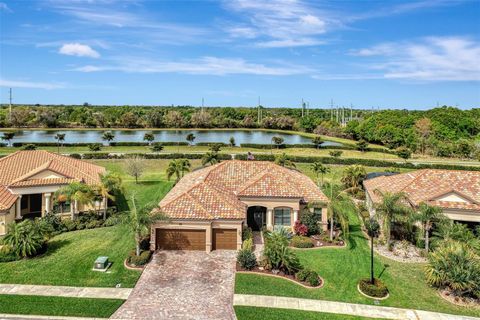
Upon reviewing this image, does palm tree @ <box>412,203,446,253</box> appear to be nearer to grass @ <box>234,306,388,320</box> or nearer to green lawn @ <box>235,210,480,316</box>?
green lawn @ <box>235,210,480,316</box>

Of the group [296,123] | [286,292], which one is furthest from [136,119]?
[286,292]

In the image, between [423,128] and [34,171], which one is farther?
[423,128]

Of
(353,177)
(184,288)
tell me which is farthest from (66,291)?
(353,177)

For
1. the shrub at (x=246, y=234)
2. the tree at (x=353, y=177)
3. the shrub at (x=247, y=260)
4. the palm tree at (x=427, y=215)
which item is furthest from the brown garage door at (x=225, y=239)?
the tree at (x=353, y=177)

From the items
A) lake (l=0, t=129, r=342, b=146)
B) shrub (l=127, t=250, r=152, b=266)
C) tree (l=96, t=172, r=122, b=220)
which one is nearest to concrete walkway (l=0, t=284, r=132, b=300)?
shrub (l=127, t=250, r=152, b=266)

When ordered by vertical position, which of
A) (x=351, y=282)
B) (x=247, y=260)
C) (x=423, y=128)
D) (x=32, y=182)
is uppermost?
(x=423, y=128)

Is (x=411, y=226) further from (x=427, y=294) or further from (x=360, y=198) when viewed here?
(x=360, y=198)

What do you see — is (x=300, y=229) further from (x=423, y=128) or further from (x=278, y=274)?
(x=423, y=128)
